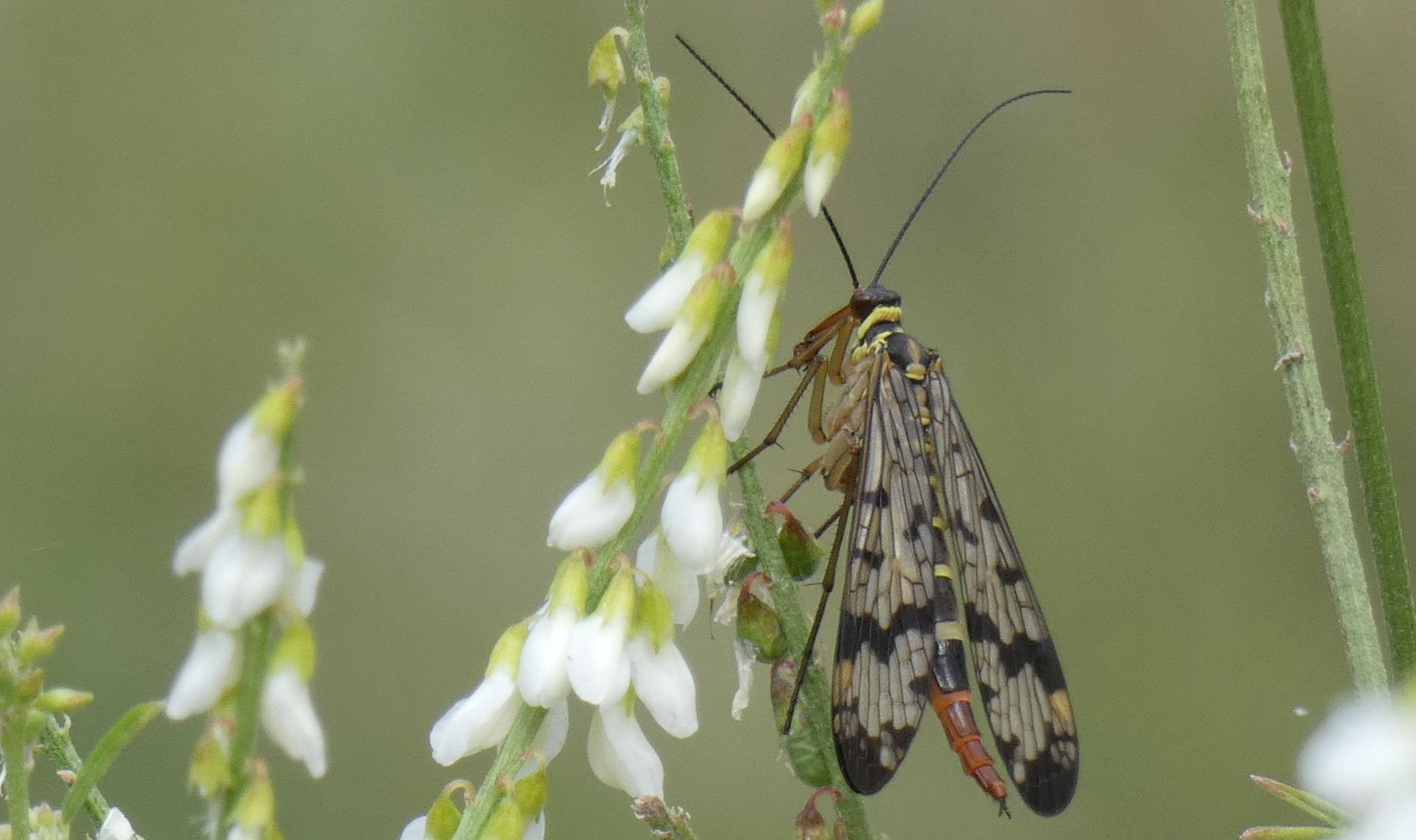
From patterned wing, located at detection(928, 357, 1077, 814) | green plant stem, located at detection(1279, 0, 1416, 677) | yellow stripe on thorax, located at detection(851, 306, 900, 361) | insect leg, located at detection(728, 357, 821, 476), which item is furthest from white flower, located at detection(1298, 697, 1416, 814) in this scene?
yellow stripe on thorax, located at detection(851, 306, 900, 361)

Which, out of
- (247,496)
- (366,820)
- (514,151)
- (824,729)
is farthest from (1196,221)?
(247,496)

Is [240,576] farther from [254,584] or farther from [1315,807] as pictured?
[1315,807]

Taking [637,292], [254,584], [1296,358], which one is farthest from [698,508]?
[637,292]

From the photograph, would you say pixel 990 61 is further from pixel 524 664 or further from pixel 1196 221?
pixel 524 664

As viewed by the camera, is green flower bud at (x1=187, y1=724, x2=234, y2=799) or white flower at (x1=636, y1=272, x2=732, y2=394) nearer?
green flower bud at (x1=187, y1=724, x2=234, y2=799)

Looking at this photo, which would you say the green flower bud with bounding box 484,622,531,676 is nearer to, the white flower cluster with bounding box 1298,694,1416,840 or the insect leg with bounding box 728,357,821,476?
the white flower cluster with bounding box 1298,694,1416,840

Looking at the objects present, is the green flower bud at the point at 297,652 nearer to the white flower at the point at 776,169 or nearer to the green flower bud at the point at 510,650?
the green flower bud at the point at 510,650
